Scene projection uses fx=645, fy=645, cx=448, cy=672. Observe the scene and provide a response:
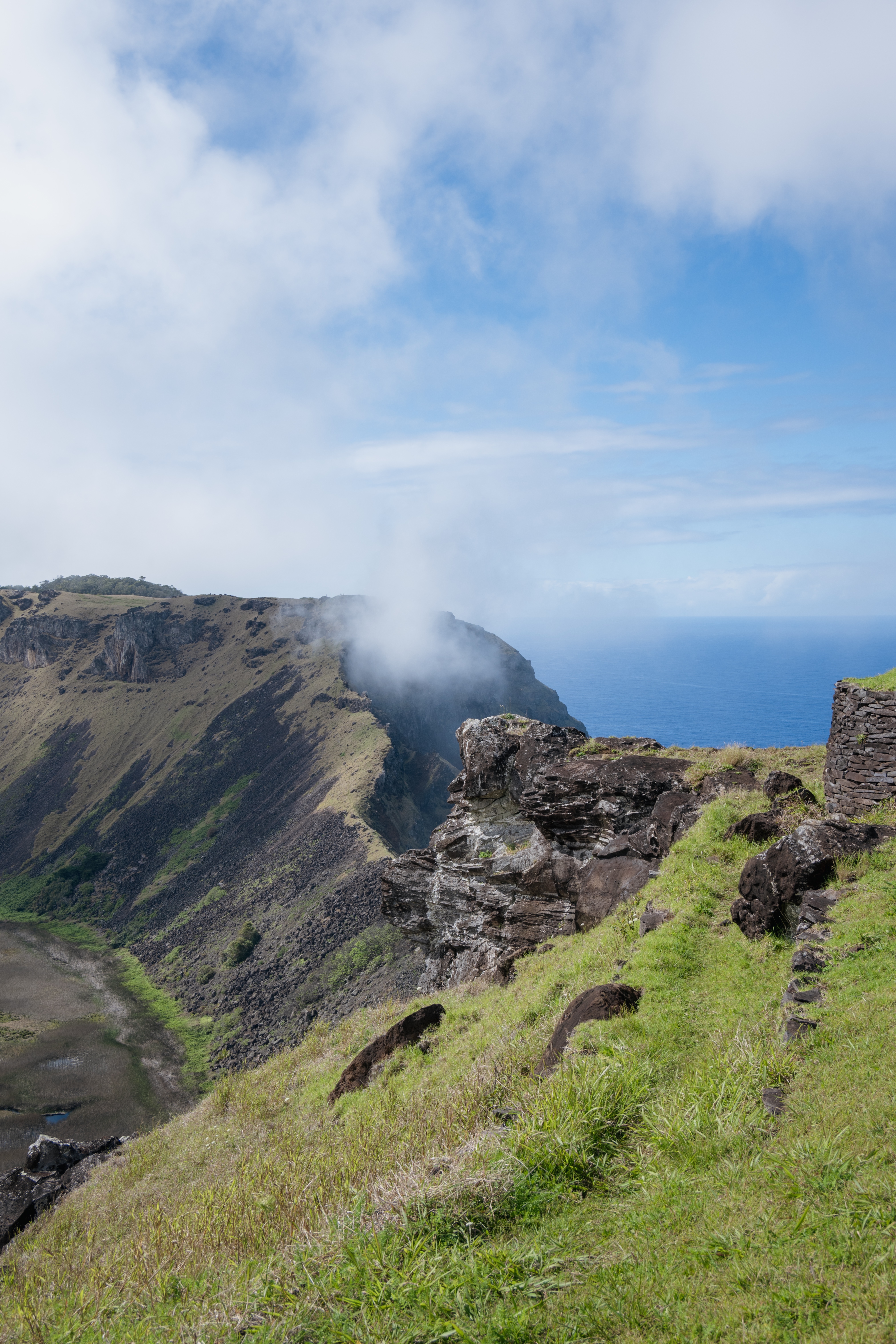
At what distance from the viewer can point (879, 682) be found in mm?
13227

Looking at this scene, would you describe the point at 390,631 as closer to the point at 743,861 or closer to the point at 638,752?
the point at 638,752

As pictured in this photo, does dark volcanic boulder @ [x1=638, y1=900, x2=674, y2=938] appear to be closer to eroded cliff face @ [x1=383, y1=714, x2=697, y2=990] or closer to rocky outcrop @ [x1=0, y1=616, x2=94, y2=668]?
eroded cliff face @ [x1=383, y1=714, x2=697, y2=990]

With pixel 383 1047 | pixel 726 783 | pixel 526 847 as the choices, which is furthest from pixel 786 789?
pixel 383 1047

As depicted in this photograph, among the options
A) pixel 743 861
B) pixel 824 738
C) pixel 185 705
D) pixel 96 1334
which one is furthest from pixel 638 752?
pixel 824 738

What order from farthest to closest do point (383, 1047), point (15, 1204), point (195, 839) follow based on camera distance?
point (195, 839) → point (15, 1204) → point (383, 1047)

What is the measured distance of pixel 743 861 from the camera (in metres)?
12.3

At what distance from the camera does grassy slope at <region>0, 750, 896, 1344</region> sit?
13.5 feet

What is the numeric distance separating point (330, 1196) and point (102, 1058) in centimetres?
5152

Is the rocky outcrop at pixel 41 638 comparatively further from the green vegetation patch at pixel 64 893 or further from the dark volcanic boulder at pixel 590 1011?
the dark volcanic boulder at pixel 590 1011

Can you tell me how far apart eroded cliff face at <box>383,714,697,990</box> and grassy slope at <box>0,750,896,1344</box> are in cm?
625

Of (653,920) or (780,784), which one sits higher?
(780,784)

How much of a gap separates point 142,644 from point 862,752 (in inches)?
4859

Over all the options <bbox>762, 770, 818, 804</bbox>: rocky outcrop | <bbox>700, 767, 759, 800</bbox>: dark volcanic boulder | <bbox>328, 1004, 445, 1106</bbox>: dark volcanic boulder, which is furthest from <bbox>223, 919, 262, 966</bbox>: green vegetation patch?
<bbox>762, 770, 818, 804</bbox>: rocky outcrop

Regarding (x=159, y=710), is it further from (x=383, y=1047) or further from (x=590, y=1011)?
(x=590, y=1011)
